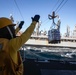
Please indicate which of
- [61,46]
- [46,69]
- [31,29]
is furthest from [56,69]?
[61,46]

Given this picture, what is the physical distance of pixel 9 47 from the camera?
2.77 m

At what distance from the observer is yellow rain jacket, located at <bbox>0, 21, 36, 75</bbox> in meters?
2.74

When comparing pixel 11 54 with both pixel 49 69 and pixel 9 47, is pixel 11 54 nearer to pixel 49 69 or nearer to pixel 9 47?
pixel 9 47

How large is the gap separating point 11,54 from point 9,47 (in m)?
0.09

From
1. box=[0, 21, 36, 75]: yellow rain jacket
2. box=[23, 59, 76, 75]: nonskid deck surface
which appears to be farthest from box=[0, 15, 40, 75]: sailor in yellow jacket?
box=[23, 59, 76, 75]: nonskid deck surface

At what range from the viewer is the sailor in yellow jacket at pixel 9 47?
2.75 m

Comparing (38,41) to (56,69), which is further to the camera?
(38,41)

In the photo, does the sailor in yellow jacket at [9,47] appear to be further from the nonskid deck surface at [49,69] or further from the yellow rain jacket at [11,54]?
the nonskid deck surface at [49,69]

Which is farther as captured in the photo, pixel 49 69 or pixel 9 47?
pixel 49 69

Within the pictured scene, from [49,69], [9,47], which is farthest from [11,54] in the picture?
[49,69]

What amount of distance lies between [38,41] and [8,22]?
8755cm

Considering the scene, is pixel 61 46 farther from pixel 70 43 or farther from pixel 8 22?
pixel 8 22

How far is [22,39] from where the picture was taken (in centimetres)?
275

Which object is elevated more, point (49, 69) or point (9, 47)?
point (9, 47)
